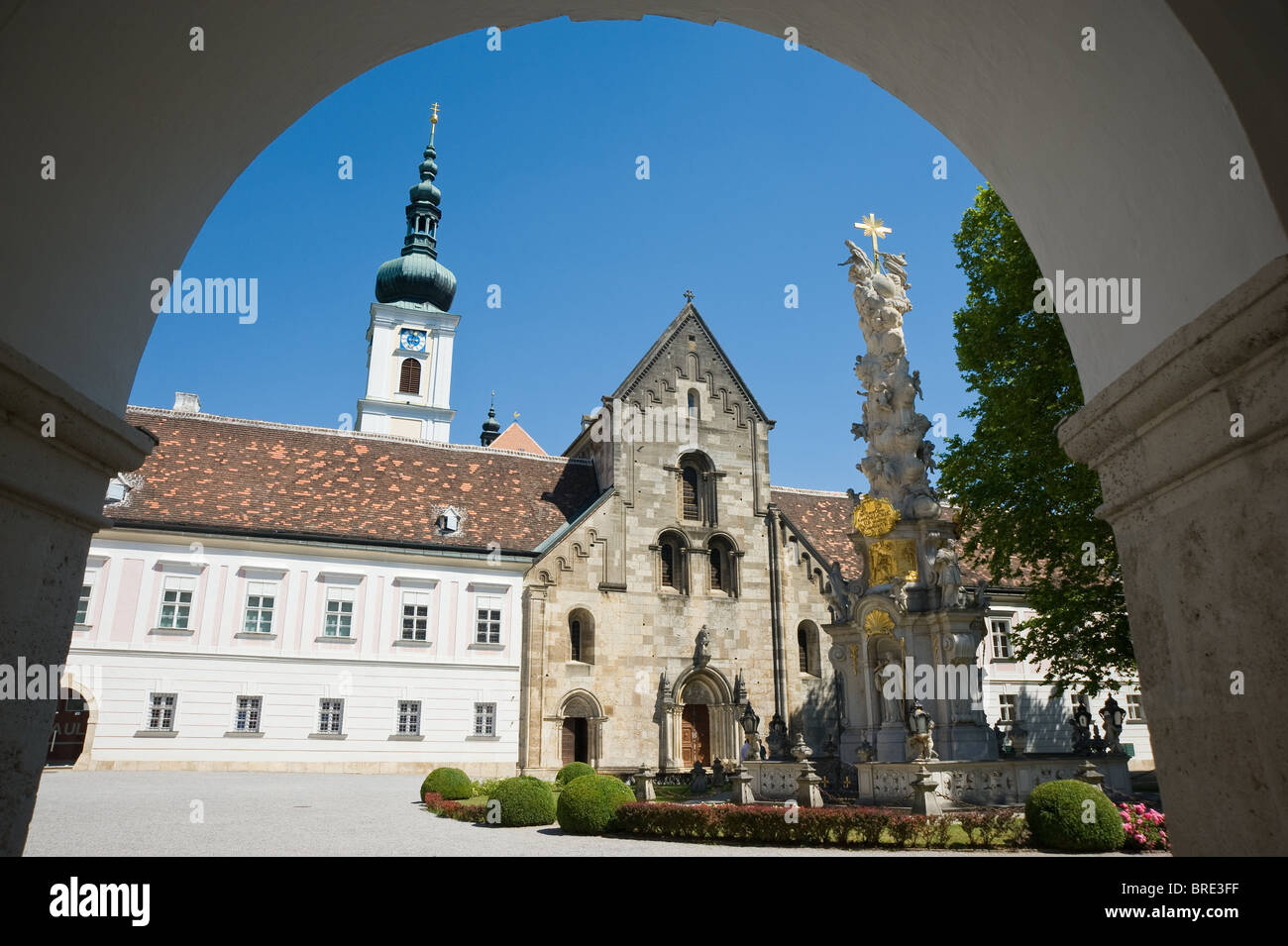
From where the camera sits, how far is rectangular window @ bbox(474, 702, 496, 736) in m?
32.2

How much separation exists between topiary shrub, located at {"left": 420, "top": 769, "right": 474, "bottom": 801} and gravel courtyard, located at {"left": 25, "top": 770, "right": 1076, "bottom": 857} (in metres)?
0.72

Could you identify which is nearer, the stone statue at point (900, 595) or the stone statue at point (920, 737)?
the stone statue at point (920, 737)

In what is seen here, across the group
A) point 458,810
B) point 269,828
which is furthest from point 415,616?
point 269,828

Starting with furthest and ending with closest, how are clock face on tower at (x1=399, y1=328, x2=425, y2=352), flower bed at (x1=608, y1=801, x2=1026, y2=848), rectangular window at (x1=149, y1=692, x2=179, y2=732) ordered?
clock face on tower at (x1=399, y1=328, x2=425, y2=352), rectangular window at (x1=149, y1=692, x2=179, y2=732), flower bed at (x1=608, y1=801, x2=1026, y2=848)

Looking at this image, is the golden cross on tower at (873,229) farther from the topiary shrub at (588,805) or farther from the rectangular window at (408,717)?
the rectangular window at (408,717)

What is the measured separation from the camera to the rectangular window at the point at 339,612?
32.0m

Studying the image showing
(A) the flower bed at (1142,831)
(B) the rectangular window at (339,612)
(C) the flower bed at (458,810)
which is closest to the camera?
(A) the flower bed at (1142,831)

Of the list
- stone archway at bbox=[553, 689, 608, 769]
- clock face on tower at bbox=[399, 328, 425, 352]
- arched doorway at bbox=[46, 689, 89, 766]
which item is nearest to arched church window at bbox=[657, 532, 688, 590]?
stone archway at bbox=[553, 689, 608, 769]

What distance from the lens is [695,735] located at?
34.5 m

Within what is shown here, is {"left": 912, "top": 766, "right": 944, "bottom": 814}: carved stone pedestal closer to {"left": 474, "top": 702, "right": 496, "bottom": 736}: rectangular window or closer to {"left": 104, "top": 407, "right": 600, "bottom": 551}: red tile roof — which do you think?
{"left": 474, "top": 702, "right": 496, "bottom": 736}: rectangular window

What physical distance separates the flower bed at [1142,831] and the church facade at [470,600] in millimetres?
11258

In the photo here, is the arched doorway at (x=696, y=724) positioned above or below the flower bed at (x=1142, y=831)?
above

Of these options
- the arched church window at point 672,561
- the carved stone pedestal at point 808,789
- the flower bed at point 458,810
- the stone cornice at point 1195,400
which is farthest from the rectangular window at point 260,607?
the stone cornice at point 1195,400
